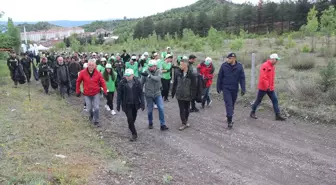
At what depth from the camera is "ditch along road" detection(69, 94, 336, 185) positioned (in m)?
5.05

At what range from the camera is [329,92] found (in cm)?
879

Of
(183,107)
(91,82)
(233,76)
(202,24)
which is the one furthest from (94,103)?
(202,24)

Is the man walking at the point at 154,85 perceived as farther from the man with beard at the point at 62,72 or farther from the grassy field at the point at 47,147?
the man with beard at the point at 62,72

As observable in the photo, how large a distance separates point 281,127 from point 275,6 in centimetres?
6477

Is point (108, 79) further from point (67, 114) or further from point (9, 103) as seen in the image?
point (9, 103)

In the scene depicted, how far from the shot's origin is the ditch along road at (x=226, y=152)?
5051 mm

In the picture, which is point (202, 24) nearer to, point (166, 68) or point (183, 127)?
point (166, 68)

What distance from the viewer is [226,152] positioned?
617cm

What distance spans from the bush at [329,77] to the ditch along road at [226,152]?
197 centimetres

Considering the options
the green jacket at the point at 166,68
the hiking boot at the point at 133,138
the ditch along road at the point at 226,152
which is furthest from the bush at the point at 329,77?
the hiking boot at the point at 133,138

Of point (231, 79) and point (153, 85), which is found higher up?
point (231, 79)

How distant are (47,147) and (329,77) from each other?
26.8 ft

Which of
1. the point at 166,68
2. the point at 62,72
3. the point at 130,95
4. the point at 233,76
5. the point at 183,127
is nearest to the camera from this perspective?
the point at 130,95

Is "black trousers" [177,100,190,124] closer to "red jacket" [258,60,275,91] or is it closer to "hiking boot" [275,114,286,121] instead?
"red jacket" [258,60,275,91]
